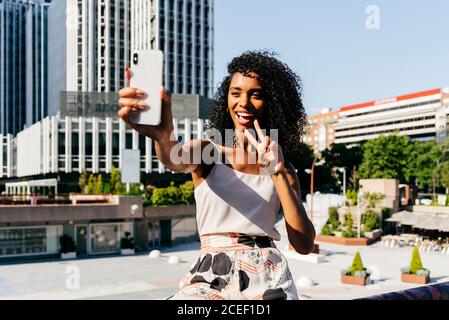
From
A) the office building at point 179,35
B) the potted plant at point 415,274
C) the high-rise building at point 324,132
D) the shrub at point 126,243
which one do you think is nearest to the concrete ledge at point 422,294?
the potted plant at point 415,274

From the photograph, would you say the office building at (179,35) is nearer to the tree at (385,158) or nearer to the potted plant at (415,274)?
the tree at (385,158)

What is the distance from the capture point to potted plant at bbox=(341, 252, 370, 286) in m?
19.6

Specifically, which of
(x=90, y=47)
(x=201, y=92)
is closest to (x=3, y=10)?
(x=90, y=47)

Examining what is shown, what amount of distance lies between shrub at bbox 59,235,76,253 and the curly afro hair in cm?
2691

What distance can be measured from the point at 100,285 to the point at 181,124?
36.9 meters

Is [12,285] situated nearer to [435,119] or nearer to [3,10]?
[435,119]

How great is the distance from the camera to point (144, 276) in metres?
22.1

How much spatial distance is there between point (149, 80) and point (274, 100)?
101 centimetres

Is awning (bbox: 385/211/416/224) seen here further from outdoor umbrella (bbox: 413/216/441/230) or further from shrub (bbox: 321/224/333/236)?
shrub (bbox: 321/224/333/236)

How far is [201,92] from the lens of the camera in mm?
72938

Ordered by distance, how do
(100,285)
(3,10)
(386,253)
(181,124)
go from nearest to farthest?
(100,285) < (386,253) < (181,124) < (3,10)

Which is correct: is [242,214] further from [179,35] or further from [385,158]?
[179,35]

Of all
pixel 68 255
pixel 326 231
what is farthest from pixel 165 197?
pixel 326 231

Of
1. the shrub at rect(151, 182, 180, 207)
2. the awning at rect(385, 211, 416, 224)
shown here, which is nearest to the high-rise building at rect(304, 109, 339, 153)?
the awning at rect(385, 211, 416, 224)
